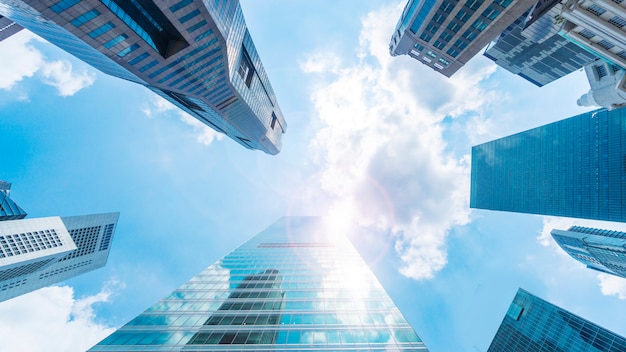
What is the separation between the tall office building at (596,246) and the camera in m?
104

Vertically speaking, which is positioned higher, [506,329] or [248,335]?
[248,335]

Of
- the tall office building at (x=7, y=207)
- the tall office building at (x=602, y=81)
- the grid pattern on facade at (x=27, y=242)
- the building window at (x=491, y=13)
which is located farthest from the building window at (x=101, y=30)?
the tall office building at (x=7, y=207)

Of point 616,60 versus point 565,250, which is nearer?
point 616,60

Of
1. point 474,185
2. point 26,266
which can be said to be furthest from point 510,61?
point 26,266

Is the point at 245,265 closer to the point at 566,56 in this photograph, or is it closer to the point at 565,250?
the point at 566,56

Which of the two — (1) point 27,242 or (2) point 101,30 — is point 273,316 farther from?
(1) point 27,242

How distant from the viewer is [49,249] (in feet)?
273

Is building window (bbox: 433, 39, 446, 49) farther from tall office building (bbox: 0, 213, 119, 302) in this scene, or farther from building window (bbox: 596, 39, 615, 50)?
tall office building (bbox: 0, 213, 119, 302)

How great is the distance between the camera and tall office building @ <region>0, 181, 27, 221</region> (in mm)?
81219

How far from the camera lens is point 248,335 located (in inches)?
971

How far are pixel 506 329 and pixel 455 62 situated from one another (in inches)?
3925

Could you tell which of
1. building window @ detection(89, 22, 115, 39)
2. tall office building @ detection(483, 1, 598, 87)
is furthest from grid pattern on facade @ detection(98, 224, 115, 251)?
tall office building @ detection(483, 1, 598, 87)

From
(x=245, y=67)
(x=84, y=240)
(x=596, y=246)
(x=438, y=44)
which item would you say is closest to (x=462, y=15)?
(x=438, y=44)

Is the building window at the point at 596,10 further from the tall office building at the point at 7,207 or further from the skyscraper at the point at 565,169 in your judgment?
the tall office building at the point at 7,207
